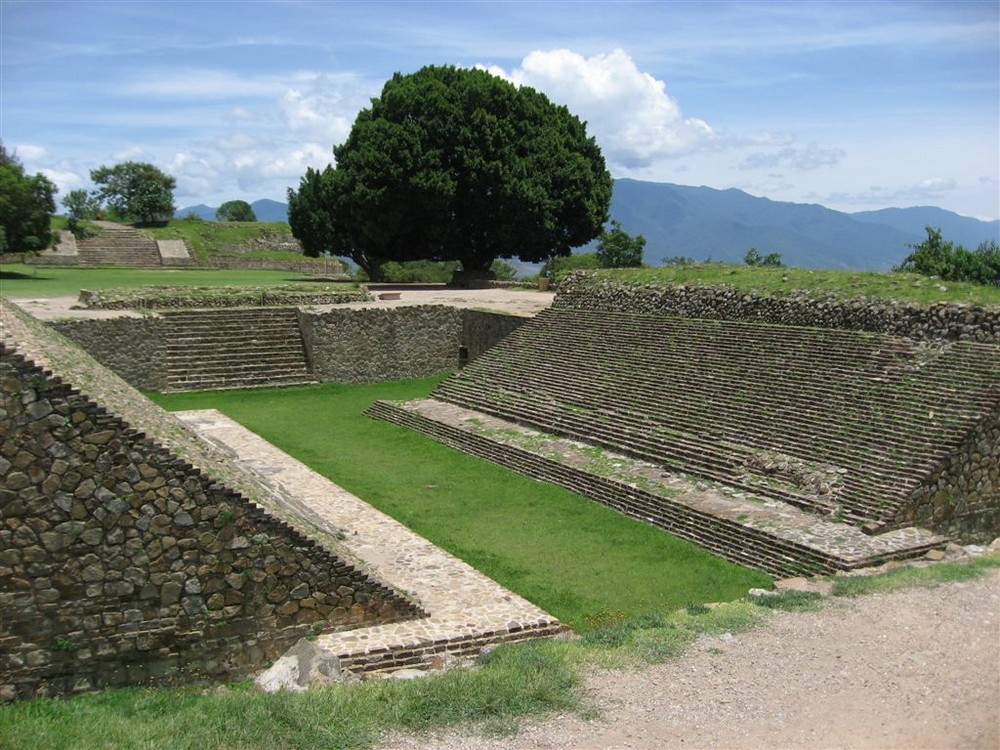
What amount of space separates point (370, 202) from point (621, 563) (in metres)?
23.2

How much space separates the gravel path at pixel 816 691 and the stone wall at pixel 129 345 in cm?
1569

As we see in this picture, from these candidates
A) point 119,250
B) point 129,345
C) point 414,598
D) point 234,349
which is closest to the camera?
point 414,598

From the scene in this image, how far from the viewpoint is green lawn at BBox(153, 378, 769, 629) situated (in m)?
9.33

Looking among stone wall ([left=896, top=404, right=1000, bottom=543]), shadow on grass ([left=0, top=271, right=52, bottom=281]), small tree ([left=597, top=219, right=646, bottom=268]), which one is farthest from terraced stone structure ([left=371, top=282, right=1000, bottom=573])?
shadow on grass ([left=0, top=271, right=52, bottom=281])

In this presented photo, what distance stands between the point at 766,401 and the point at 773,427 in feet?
2.36

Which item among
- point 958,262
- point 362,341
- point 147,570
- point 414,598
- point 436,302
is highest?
point 958,262

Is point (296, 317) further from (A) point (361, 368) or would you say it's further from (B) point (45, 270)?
(B) point (45, 270)

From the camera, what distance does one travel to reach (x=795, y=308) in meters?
14.7

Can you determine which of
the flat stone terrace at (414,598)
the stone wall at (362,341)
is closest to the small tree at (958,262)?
the stone wall at (362,341)

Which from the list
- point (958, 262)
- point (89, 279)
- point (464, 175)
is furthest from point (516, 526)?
point (89, 279)

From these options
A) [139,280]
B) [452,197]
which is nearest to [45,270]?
[139,280]

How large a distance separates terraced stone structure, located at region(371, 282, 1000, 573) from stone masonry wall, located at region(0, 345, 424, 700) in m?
5.33

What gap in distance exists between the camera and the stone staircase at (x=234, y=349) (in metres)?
20.1

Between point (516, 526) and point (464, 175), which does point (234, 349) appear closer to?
point (516, 526)
